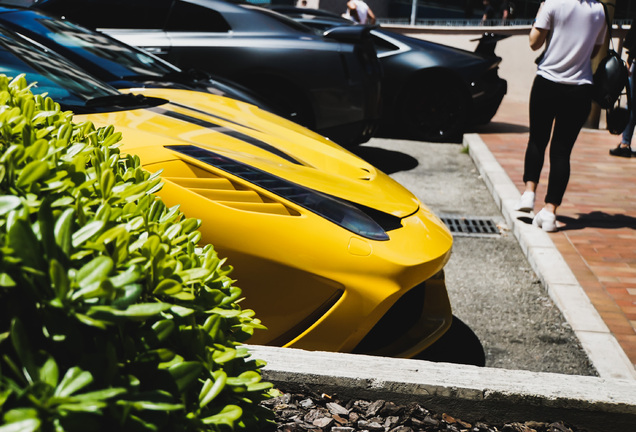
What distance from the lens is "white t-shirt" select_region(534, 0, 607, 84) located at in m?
5.16

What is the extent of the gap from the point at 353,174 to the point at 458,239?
2.01 metres

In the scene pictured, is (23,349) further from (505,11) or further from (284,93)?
(505,11)

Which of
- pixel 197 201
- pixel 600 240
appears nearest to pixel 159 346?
pixel 197 201

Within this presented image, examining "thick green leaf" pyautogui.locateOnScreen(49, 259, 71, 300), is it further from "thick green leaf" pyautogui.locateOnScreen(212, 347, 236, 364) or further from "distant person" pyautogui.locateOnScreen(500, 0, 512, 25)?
"distant person" pyautogui.locateOnScreen(500, 0, 512, 25)

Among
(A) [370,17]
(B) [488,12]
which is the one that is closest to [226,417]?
(A) [370,17]

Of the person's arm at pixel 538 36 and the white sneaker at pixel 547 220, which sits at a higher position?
the person's arm at pixel 538 36

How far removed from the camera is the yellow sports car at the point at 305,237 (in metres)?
2.72

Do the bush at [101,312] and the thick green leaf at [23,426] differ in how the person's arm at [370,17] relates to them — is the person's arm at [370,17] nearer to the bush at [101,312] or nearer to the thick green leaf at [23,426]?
the bush at [101,312]

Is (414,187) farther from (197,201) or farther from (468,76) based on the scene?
(197,201)

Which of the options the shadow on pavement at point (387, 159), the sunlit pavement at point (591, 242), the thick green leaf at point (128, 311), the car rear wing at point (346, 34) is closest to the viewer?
the thick green leaf at point (128, 311)

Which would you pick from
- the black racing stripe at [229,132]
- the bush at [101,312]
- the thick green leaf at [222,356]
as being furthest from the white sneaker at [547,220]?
the thick green leaf at [222,356]

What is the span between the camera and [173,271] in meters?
1.35

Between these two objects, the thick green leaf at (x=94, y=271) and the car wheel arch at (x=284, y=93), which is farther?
the car wheel arch at (x=284, y=93)

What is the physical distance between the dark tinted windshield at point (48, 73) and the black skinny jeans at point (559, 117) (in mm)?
3221
